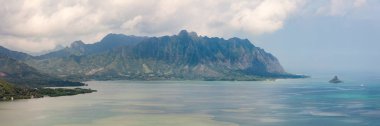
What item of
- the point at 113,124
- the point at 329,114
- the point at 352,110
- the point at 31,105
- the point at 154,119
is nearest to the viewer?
the point at 113,124

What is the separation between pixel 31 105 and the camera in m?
190

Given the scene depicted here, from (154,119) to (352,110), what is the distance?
68.6 metres

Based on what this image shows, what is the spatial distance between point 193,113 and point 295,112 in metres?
32.4

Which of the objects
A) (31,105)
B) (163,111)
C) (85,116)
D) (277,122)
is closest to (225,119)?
(277,122)

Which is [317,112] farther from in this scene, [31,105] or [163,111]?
[31,105]

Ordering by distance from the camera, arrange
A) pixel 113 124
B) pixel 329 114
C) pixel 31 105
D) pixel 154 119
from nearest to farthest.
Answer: pixel 113 124 → pixel 154 119 → pixel 329 114 → pixel 31 105

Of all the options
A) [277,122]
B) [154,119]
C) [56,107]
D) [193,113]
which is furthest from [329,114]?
[56,107]

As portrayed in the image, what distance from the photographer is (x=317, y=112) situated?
543 feet

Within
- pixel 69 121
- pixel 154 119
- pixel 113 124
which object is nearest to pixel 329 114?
pixel 154 119

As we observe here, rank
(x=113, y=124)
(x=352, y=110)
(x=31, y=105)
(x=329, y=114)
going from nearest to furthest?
(x=113, y=124) → (x=329, y=114) → (x=352, y=110) → (x=31, y=105)

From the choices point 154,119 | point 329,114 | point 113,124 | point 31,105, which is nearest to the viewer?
point 113,124

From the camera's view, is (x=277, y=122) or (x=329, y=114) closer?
(x=277, y=122)

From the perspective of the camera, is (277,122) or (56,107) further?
(56,107)

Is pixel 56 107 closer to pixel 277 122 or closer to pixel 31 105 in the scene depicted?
pixel 31 105
